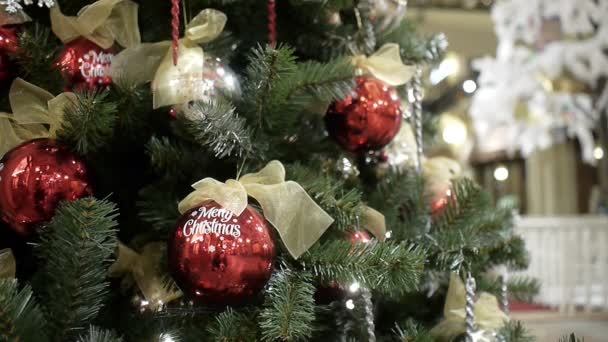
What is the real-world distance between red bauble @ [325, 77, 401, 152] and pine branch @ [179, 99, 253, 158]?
0.50ft

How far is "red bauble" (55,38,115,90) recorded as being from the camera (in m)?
0.64

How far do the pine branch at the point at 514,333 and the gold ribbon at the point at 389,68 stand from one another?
29 cm

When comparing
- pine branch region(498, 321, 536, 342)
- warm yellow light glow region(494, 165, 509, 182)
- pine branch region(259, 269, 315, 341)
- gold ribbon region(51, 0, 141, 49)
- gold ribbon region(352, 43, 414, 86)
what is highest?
gold ribbon region(51, 0, 141, 49)

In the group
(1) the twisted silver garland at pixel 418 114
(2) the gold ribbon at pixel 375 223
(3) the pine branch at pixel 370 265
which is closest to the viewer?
(3) the pine branch at pixel 370 265

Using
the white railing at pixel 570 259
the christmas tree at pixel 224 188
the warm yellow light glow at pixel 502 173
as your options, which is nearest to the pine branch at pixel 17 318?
the christmas tree at pixel 224 188

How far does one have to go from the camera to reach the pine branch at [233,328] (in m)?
0.52

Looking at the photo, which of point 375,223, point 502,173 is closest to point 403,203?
point 375,223

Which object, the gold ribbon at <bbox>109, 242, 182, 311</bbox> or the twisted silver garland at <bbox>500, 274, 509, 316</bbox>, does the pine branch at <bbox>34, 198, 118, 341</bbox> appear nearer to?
the gold ribbon at <bbox>109, 242, 182, 311</bbox>

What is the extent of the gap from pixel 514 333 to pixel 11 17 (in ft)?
2.01

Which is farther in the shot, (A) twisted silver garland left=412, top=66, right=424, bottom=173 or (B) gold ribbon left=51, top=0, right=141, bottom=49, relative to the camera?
(A) twisted silver garland left=412, top=66, right=424, bottom=173

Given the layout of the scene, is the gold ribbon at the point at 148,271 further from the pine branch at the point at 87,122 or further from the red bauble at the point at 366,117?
the red bauble at the point at 366,117

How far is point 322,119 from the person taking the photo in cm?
80

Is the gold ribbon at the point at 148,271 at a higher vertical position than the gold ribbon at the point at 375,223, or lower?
lower

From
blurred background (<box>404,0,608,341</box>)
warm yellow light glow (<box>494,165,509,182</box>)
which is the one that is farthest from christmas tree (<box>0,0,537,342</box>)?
warm yellow light glow (<box>494,165,509,182</box>)
